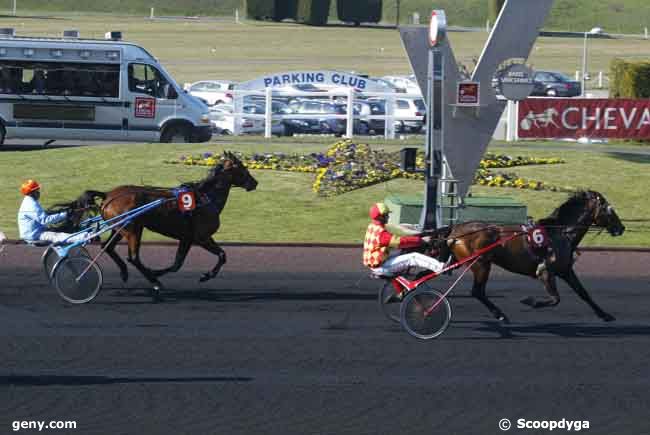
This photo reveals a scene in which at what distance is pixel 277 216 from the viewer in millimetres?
20844

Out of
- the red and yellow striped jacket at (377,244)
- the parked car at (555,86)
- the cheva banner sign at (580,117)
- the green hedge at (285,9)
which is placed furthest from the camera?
the green hedge at (285,9)

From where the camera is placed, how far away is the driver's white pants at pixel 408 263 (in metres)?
12.1

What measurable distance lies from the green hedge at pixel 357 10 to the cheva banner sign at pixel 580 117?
58.2 metres

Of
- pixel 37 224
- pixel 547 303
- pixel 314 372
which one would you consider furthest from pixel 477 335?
pixel 37 224

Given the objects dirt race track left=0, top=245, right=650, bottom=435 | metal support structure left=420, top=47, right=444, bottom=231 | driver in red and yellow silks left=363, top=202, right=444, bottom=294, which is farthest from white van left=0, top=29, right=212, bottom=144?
driver in red and yellow silks left=363, top=202, right=444, bottom=294

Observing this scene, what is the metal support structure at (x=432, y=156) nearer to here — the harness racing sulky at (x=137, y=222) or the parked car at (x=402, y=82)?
the harness racing sulky at (x=137, y=222)

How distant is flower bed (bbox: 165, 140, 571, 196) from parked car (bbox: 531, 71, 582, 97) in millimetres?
28322

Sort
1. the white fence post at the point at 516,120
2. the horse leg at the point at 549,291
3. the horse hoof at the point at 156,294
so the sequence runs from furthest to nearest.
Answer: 1. the white fence post at the point at 516,120
2. the horse hoof at the point at 156,294
3. the horse leg at the point at 549,291

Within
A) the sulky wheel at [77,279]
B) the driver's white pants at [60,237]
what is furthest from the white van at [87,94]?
the sulky wheel at [77,279]

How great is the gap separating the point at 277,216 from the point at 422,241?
8.49 metres

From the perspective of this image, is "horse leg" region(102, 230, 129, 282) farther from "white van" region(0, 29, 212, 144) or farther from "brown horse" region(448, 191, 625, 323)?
"white van" region(0, 29, 212, 144)

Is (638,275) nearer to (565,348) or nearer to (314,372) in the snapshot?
(565,348)

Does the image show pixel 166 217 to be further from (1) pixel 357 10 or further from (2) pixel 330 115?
(1) pixel 357 10

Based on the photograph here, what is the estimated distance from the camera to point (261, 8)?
83938 mm
